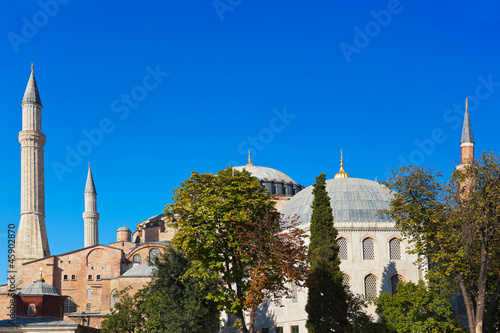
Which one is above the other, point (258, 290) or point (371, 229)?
point (371, 229)

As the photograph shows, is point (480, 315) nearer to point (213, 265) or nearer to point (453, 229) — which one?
point (453, 229)

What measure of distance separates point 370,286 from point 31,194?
1218 inches

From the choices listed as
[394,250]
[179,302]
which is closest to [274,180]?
[394,250]

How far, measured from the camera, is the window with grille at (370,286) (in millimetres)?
Result: 32156

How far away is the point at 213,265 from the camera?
2281 cm

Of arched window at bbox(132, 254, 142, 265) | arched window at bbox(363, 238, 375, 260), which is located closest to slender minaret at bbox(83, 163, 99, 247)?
arched window at bbox(132, 254, 142, 265)

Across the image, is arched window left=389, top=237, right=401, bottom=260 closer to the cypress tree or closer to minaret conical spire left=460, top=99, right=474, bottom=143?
A: the cypress tree

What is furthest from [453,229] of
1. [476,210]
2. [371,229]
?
[371,229]

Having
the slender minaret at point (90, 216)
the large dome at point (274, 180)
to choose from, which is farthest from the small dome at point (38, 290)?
the slender minaret at point (90, 216)

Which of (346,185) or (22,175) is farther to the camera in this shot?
(22,175)

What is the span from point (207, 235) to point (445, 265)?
8558mm

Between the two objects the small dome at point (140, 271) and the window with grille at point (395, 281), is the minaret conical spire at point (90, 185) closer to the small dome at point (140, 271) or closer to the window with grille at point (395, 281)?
the small dome at point (140, 271)

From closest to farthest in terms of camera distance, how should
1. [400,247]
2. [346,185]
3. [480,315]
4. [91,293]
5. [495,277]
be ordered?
1. [480,315]
2. [495,277]
3. [400,247]
4. [346,185]
5. [91,293]

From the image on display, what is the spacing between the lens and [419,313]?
1030 inches
